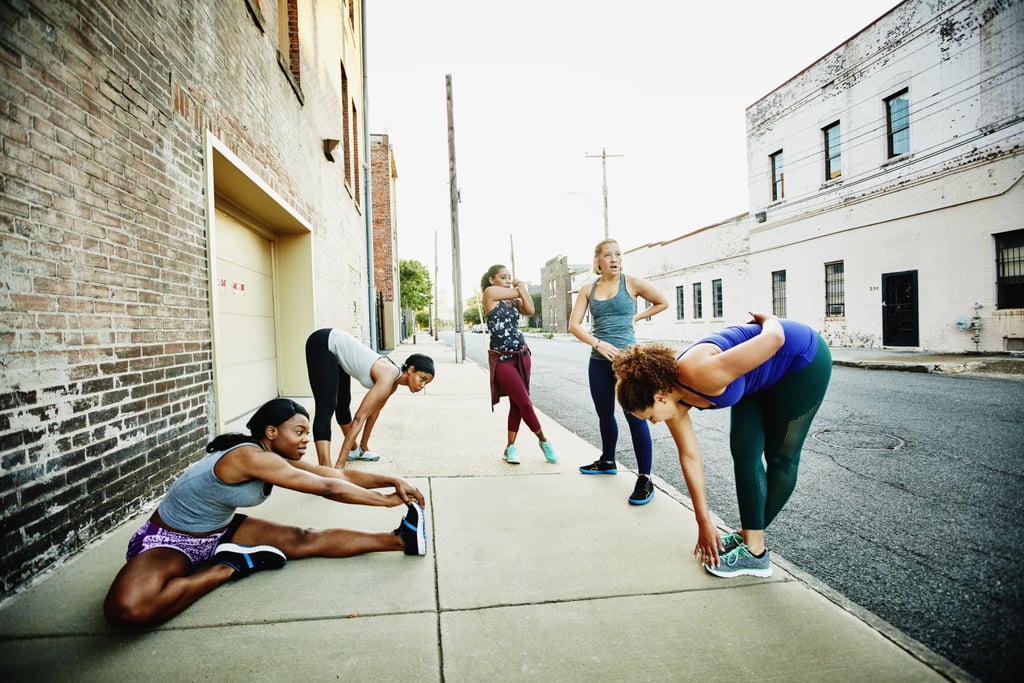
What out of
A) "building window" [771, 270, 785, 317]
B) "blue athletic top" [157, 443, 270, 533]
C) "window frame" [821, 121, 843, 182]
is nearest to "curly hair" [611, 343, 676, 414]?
"blue athletic top" [157, 443, 270, 533]

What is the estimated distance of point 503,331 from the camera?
14.4 feet

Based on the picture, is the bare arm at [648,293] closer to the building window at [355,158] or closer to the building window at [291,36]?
the building window at [291,36]

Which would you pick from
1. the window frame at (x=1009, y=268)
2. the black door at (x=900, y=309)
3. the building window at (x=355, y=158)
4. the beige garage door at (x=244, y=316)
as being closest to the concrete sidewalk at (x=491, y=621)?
the beige garage door at (x=244, y=316)

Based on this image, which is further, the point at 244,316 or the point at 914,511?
the point at 244,316

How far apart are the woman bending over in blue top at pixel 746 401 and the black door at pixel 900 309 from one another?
1519 cm

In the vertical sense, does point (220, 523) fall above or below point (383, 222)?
below

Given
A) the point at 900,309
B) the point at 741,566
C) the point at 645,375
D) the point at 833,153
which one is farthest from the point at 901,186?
the point at 645,375

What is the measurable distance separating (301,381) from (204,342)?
384 centimetres

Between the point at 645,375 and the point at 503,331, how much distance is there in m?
2.34

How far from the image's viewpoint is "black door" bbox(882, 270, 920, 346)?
14.2 metres

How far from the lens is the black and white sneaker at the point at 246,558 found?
95.0 inches

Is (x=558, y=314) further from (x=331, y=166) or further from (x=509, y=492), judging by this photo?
(x=509, y=492)

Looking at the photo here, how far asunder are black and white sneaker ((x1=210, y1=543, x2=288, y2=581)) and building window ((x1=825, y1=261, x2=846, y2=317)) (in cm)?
1816

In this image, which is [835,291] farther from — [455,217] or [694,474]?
[694,474]
